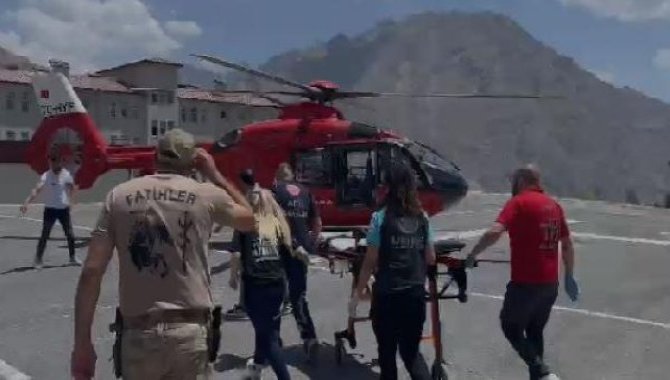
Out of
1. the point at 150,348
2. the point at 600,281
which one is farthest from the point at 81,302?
the point at 600,281

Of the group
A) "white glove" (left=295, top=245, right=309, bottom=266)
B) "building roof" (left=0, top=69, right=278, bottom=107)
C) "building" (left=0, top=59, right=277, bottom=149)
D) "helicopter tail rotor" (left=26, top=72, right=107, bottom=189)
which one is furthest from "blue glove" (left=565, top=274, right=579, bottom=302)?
"building" (left=0, top=59, right=277, bottom=149)

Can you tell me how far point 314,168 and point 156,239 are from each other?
11053mm

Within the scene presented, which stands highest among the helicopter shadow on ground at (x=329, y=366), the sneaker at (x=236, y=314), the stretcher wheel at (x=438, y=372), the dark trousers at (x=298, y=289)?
the dark trousers at (x=298, y=289)

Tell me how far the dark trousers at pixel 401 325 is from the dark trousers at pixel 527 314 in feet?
3.43

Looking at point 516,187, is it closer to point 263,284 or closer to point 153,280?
point 263,284

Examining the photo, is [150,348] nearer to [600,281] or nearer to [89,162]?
[600,281]

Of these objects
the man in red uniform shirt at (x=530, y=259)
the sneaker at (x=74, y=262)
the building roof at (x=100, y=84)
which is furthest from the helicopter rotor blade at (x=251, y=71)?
the building roof at (x=100, y=84)

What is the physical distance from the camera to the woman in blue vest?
5348mm

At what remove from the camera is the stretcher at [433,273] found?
6.39 meters

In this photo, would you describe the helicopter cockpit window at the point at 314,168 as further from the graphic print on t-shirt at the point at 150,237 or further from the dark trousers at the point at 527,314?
the graphic print on t-shirt at the point at 150,237

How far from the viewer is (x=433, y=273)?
6.28m

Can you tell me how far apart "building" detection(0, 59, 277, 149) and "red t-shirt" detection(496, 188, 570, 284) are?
46503mm

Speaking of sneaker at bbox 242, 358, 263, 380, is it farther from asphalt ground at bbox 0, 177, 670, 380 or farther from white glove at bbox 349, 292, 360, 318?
white glove at bbox 349, 292, 360, 318

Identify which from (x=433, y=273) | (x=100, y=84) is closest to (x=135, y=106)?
(x=100, y=84)
